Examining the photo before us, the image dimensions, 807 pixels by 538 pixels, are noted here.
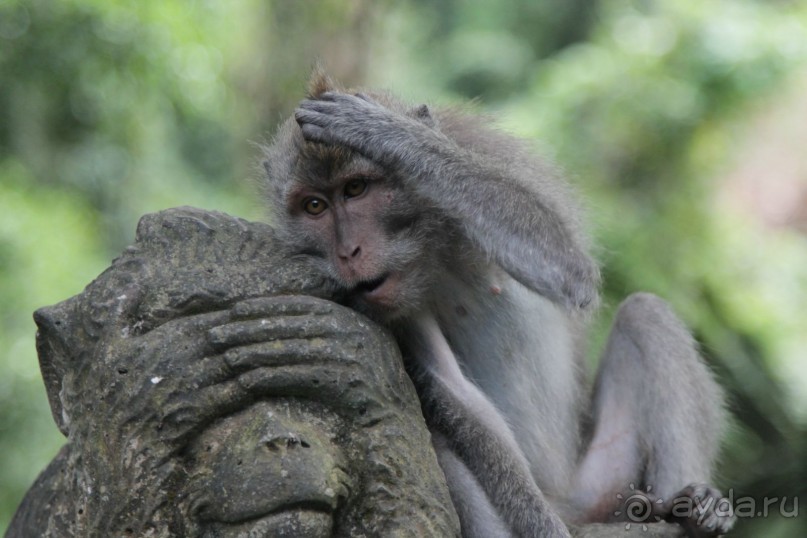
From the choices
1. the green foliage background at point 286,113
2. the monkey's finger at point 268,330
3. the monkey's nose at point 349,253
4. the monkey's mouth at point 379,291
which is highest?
the green foliage background at point 286,113

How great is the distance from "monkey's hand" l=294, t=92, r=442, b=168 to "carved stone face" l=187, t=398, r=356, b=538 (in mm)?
1393

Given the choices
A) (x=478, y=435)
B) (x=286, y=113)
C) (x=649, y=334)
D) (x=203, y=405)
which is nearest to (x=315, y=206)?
(x=478, y=435)

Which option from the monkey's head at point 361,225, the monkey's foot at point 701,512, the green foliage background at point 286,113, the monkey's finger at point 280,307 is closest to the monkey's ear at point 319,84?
the monkey's head at point 361,225

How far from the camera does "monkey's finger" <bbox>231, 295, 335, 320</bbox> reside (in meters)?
3.47

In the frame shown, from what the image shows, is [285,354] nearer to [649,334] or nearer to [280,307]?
[280,307]

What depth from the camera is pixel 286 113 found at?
367 inches

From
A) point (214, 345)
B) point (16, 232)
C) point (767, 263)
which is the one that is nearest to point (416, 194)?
point (214, 345)

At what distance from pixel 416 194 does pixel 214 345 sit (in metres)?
1.38

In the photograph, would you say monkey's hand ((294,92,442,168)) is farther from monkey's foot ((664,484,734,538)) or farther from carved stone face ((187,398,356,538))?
monkey's foot ((664,484,734,538))

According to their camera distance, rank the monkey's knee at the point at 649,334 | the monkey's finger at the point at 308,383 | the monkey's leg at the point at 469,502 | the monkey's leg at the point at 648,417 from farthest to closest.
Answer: the monkey's knee at the point at 649,334 < the monkey's leg at the point at 648,417 < the monkey's leg at the point at 469,502 < the monkey's finger at the point at 308,383

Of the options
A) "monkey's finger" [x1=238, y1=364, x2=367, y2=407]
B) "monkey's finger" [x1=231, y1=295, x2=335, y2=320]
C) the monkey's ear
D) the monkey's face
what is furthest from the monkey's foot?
the monkey's ear

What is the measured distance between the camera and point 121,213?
14.4m

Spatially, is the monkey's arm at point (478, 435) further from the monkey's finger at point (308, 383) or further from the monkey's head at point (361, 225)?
the monkey's finger at point (308, 383)

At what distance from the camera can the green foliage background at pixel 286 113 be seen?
10.2 meters
